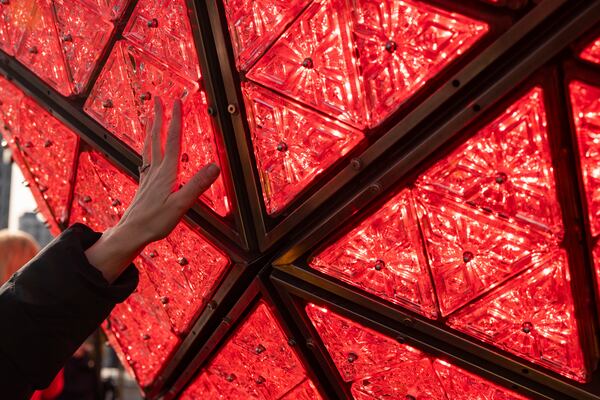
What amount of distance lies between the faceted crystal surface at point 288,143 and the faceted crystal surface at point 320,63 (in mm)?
37

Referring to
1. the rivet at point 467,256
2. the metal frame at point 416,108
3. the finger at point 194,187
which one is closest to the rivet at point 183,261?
the metal frame at point 416,108

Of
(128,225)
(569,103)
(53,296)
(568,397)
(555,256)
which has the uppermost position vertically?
(569,103)

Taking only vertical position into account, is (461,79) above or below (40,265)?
above

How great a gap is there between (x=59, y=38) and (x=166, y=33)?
21.7 inches

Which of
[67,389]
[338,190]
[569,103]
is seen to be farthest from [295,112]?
[67,389]

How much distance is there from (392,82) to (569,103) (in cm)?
37

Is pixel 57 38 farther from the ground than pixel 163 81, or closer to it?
farther from the ground

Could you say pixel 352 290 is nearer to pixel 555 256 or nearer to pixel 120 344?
pixel 555 256

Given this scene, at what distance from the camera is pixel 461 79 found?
1.39 m

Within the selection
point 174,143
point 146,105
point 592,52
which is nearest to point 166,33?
point 146,105

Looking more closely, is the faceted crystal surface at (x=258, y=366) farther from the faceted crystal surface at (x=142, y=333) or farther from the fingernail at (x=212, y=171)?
the fingernail at (x=212, y=171)

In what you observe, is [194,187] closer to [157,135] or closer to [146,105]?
[157,135]

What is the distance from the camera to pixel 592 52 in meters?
1.23

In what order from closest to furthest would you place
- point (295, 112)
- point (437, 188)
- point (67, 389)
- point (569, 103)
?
point (569, 103)
point (437, 188)
point (295, 112)
point (67, 389)
